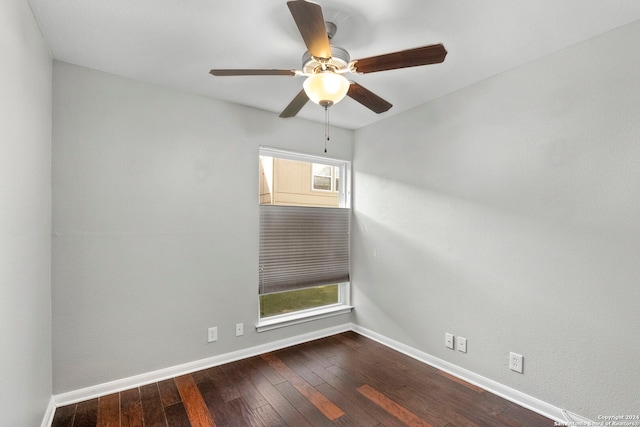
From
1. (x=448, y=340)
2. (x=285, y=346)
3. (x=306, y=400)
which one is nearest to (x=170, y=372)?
(x=285, y=346)

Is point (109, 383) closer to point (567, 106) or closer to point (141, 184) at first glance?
point (141, 184)

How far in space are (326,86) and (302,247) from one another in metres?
2.15

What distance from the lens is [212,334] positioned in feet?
9.41

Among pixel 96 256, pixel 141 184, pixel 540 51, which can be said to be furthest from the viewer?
pixel 141 184

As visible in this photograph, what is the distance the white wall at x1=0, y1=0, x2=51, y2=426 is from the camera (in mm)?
1327

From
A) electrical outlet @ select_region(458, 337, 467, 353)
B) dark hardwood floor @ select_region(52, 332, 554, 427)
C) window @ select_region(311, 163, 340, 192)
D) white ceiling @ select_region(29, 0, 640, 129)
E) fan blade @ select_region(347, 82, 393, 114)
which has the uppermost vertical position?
white ceiling @ select_region(29, 0, 640, 129)

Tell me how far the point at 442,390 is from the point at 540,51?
2.60 meters

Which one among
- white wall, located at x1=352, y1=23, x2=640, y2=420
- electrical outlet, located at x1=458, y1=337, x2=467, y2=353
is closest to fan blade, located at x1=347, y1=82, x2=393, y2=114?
white wall, located at x1=352, y1=23, x2=640, y2=420

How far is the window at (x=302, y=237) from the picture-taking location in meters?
3.28

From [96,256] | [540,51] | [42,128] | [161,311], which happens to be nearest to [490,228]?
[540,51]

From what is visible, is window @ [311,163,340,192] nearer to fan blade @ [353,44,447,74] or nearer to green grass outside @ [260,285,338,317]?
green grass outside @ [260,285,338,317]

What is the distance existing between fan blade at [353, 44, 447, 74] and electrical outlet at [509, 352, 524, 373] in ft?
7.06

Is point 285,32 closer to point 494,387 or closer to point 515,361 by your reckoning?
point 515,361

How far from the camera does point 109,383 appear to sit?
7.88 feet
